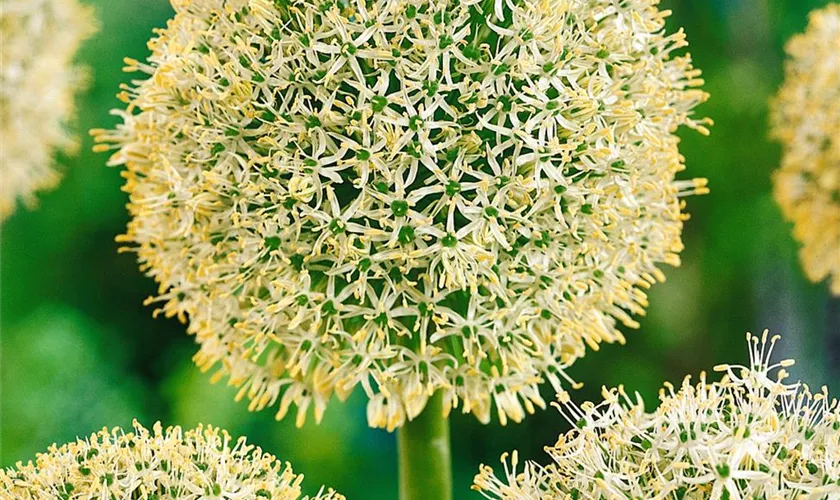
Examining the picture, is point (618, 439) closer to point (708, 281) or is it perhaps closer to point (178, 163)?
point (178, 163)

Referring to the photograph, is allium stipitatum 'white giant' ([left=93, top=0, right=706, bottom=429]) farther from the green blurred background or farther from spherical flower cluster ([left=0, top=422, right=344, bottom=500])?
the green blurred background

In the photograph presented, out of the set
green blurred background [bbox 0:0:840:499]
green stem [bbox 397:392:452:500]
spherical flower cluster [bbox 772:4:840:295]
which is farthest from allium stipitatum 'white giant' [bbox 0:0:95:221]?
spherical flower cluster [bbox 772:4:840:295]

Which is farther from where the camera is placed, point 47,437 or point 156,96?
point 47,437

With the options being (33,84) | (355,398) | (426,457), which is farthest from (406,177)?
(355,398)

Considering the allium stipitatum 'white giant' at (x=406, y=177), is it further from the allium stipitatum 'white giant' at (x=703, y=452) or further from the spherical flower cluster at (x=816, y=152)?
the spherical flower cluster at (x=816, y=152)

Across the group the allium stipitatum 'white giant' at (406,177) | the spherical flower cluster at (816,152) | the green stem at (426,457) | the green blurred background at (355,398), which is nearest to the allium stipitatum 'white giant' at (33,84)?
the green blurred background at (355,398)

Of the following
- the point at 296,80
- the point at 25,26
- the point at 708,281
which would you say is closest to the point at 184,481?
the point at 296,80
